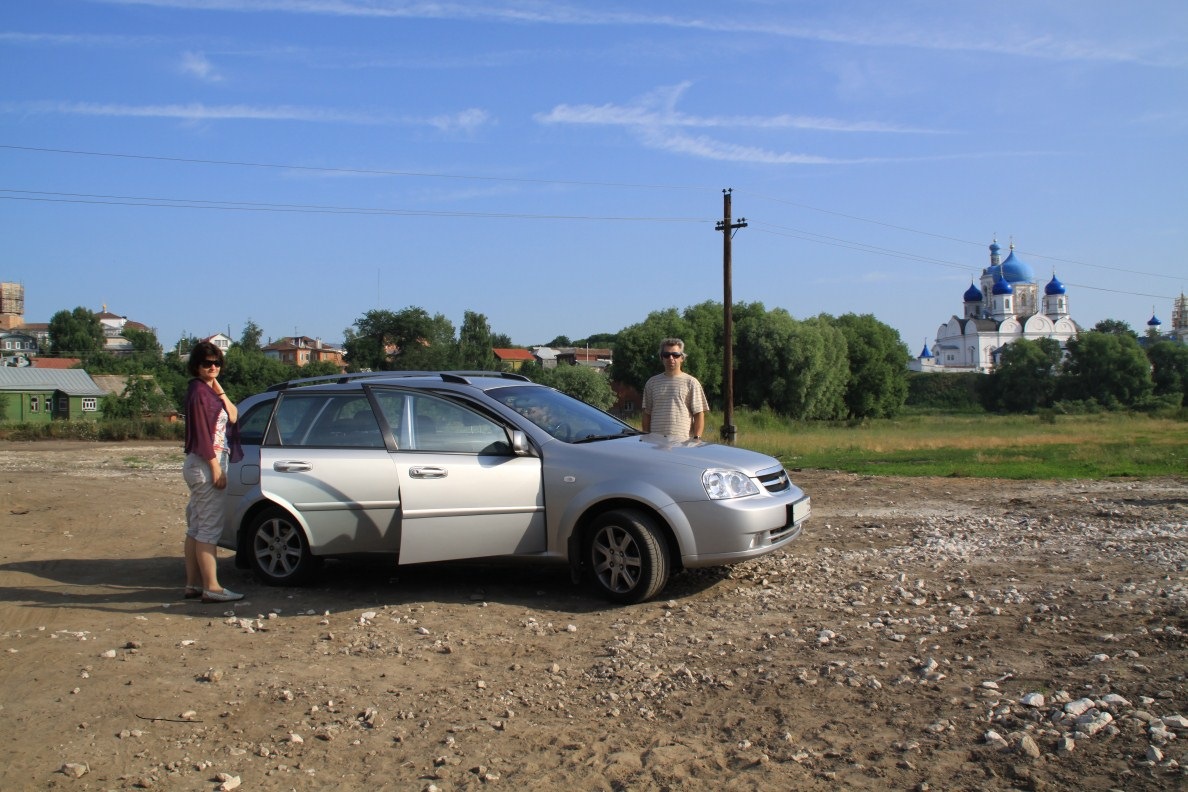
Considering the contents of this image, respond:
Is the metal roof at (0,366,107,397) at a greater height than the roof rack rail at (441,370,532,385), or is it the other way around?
the metal roof at (0,366,107,397)

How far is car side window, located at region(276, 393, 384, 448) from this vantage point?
24.4 ft

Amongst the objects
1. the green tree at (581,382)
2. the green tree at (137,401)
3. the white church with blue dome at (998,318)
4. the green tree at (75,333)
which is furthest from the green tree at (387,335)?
the white church with blue dome at (998,318)

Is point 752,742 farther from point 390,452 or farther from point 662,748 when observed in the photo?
point 390,452

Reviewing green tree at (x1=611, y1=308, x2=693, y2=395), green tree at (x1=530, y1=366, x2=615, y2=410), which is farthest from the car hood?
green tree at (x1=611, y1=308, x2=693, y2=395)

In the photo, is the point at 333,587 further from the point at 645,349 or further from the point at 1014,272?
the point at 1014,272

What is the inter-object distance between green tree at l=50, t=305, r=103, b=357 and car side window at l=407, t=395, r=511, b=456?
419ft

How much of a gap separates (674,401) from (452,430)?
249cm

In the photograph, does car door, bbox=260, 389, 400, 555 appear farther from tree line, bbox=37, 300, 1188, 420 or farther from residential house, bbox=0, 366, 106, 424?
residential house, bbox=0, 366, 106, 424

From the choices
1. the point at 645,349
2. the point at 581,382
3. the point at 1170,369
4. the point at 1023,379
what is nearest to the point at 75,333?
the point at 645,349

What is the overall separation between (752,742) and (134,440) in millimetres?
37576

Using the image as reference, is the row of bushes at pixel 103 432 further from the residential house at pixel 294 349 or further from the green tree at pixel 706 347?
the residential house at pixel 294 349

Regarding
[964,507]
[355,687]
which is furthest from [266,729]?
[964,507]

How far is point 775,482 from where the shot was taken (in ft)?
23.4

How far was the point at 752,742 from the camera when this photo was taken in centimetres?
405
